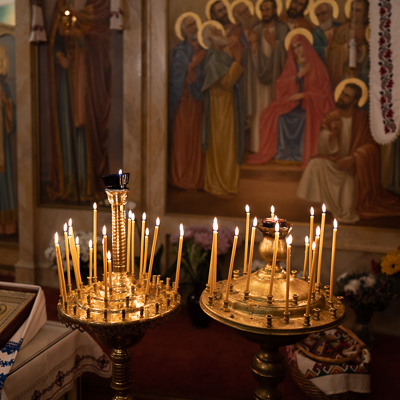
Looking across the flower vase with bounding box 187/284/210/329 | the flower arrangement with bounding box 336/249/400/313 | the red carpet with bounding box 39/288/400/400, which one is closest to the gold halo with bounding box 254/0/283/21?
the flower arrangement with bounding box 336/249/400/313

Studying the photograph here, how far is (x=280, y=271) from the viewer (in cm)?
154

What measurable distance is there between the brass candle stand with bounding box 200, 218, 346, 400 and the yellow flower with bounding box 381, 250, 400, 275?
2.09 metres

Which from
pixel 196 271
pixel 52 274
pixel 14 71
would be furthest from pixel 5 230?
pixel 196 271

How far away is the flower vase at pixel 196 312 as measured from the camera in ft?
12.6

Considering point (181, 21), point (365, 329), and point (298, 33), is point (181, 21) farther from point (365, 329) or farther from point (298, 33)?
point (365, 329)

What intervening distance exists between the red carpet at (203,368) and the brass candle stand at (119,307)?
4.20ft

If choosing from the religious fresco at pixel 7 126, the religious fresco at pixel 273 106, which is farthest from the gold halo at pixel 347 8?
the religious fresco at pixel 7 126

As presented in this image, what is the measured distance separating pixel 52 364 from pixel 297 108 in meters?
2.92

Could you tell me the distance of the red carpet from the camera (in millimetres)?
2766

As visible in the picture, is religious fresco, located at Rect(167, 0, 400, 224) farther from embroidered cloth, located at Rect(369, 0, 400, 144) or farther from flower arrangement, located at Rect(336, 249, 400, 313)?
flower arrangement, located at Rect(336, 249, 400, 313)

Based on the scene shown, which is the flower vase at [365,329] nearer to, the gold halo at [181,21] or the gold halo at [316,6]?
the gold halo at [316,6]

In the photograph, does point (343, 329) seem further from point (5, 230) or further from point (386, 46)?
point (5, 230)

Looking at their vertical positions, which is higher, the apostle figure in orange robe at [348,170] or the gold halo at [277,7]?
the gold halo at [277,7]

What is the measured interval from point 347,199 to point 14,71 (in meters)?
4.02
